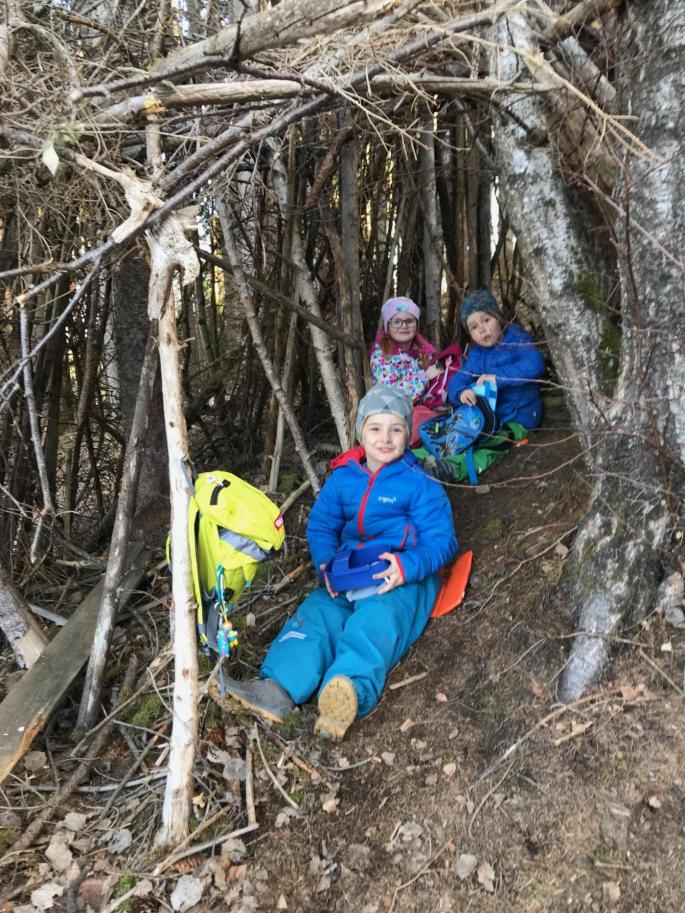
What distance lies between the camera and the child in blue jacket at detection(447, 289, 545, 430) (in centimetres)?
363

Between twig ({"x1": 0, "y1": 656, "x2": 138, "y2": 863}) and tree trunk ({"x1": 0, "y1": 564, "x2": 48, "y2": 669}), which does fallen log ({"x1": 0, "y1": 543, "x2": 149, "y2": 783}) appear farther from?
twig ({"x1": 0, "y1": 656, "x2": 138, "y2": 863})

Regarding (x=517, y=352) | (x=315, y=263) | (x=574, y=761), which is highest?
(x=315, y=263)

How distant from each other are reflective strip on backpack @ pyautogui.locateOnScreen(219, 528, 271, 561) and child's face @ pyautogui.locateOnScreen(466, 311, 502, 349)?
201 centimetres

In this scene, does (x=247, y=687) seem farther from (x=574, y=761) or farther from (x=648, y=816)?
(x=648, y=816)

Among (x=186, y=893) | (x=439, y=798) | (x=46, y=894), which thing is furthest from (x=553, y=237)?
(x=46, y=894)

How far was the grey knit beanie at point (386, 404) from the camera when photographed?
9.56 feet

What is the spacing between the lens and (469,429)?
11.6 feet

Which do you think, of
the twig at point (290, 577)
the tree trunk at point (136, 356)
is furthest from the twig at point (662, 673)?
the tree trunk at point (136, 356)

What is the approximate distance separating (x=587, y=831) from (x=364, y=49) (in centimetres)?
243

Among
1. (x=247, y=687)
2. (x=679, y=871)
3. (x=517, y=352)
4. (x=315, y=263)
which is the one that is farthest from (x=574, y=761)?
(x=315, y=263)

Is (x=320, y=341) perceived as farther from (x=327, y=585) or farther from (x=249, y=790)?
(x=249, y=790)

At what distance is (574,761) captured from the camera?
201 cm

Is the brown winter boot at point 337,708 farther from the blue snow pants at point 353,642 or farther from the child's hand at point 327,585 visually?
the child's hand at point 327,585

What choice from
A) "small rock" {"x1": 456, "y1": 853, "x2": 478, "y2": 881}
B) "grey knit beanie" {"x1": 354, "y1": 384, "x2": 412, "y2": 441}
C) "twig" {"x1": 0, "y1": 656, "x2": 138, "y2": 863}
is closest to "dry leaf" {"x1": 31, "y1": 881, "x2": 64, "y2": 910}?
"twig" {"x1": 0, "y1": 656, "x2": 138, "y2": 863}
